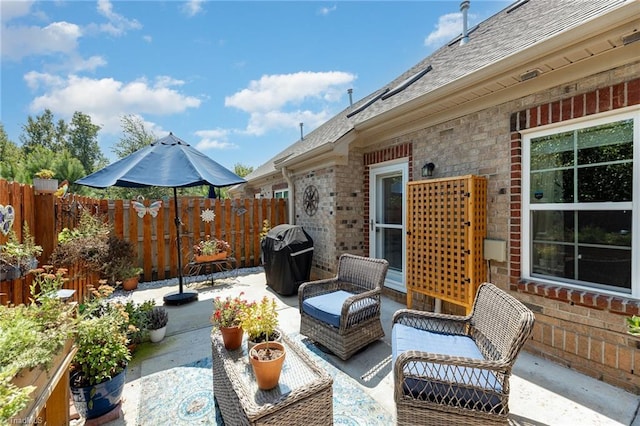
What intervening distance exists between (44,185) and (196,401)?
3.32 metres

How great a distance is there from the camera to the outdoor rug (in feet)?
7.23

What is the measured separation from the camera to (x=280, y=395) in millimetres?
1729

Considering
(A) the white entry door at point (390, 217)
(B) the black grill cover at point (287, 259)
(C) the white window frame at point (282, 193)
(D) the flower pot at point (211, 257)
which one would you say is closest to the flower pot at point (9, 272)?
(B) the black grill cover at point (287, 259)

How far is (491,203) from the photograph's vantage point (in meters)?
3.46

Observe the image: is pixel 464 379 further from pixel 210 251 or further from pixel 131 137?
pixel 131 137

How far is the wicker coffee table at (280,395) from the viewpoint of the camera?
5.33 feet

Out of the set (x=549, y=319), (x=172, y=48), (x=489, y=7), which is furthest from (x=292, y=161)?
(x=489, y=7)

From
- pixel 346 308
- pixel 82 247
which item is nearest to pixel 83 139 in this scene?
pixel 82 247

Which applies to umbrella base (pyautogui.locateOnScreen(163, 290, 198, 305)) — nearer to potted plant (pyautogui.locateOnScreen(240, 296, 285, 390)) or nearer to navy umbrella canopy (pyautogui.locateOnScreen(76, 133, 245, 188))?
navy umbrella canopy (pyautogui.locateOnScreen(76, 133, 245, 188))

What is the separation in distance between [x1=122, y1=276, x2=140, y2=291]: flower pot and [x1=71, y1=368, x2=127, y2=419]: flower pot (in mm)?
4253

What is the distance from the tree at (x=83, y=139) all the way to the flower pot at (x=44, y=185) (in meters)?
33.7

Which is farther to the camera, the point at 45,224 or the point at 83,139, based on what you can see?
the point at 83,139

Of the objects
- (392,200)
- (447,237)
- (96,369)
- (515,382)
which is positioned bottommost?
(515,382)

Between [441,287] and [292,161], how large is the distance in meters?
4.13
